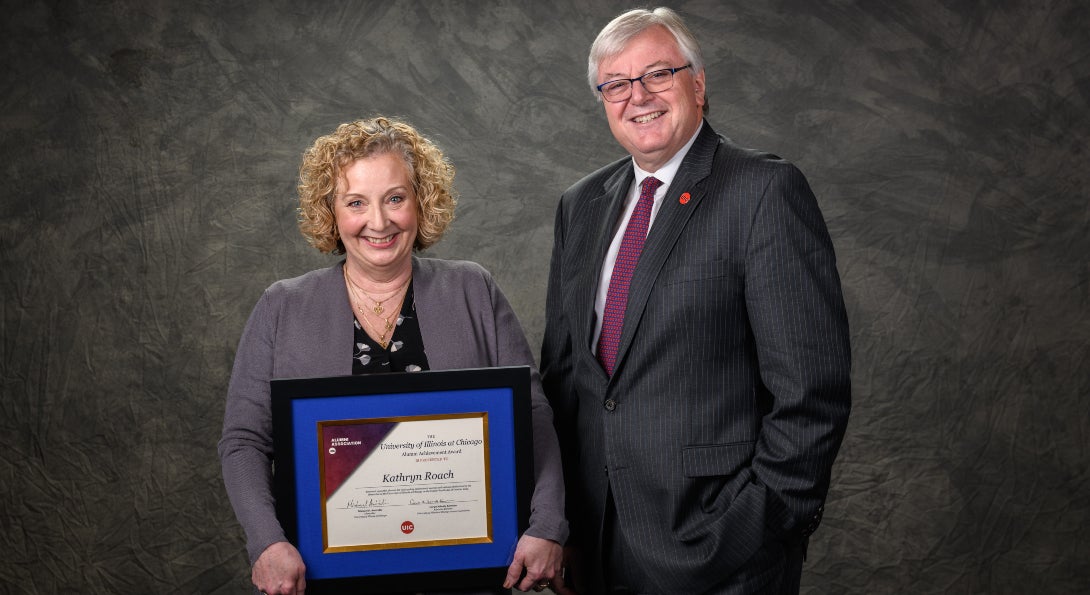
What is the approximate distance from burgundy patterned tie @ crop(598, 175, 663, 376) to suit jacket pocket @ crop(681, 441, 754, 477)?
26 cm

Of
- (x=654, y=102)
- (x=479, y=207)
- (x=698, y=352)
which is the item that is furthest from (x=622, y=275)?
(x=479, y=207)

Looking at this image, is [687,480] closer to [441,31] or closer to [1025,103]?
[441,31]

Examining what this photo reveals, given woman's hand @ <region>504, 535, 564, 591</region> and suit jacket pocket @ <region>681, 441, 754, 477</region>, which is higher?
suit jacket pocket @ <region>681, 441, 754, 477</region>

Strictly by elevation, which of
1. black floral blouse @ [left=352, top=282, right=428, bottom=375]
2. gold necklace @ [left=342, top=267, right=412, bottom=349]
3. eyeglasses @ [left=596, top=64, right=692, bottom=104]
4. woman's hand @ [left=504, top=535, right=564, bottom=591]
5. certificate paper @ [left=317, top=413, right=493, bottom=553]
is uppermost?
eyeglasses @ [left=596, top=64, right=692, bottom=104]

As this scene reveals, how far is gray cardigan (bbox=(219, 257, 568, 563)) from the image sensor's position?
2.13 metres

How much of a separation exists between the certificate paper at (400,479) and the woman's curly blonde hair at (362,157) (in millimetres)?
531

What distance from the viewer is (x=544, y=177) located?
3707mm

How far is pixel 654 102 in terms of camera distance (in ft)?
7.39

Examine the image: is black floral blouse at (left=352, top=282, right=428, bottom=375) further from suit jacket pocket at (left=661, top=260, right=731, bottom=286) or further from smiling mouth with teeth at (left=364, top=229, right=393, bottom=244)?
suit jacket pocket at (left=661, top=260, right=731, bottom=286)

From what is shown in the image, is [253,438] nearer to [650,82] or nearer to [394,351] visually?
[394,351]

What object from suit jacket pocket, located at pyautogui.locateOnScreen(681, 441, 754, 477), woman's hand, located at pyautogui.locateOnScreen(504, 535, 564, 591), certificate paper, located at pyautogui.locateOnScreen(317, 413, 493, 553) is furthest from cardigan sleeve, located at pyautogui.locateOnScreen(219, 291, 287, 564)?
suit jacket pocket, located at pyautogui.locateOnScreen(681, 441, 754, 477)

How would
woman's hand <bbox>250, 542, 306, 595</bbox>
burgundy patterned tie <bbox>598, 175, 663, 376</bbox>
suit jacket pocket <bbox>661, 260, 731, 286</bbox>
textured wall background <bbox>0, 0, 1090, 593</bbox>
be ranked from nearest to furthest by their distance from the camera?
1. woman's hand <bbox>250, 542, 306, 595</bbox>
2. suit jacket pocket <bbox>661, 260, 731, 286</bbox>
3. burgundy patterned tie <bbox>598, 175, 663, 376</bbox>
4. textured wall background <bbox>0, 0, 1090, 593</bbox>

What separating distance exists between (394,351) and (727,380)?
0.74 meters

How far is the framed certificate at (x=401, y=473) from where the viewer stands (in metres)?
2.03
